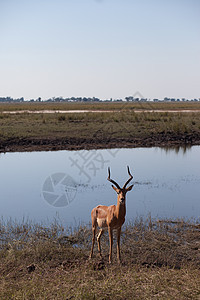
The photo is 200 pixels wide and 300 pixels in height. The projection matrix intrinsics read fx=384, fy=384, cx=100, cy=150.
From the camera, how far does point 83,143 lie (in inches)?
993

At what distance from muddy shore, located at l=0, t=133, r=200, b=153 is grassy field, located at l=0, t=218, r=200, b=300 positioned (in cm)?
1434

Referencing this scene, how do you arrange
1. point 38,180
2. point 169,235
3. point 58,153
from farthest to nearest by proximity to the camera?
point 58,153 → point 38,180 → point 169,235

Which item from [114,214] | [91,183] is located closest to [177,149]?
[91,183]

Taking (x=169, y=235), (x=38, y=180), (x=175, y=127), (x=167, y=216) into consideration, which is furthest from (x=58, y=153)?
(x=169, y=235)

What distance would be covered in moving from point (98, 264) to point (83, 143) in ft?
61.1

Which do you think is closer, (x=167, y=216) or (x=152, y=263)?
(x=152, y=263)

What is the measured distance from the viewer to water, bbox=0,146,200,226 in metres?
11.5

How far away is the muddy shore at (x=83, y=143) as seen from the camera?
2419 cm

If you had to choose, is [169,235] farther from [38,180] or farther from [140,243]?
[38,180]

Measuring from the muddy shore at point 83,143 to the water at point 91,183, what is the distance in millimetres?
1315

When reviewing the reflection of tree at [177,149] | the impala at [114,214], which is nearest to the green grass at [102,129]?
the reflection of tree at [177,149]

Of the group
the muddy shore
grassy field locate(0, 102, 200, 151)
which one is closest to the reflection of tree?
the muddy shore

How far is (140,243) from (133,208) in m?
3.44

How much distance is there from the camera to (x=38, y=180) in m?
15.9
